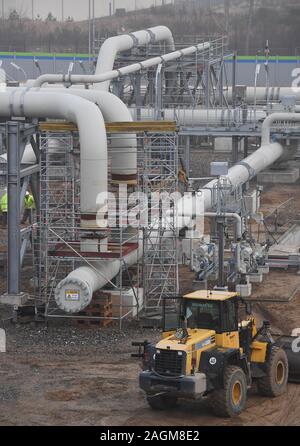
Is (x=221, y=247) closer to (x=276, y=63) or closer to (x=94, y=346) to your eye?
(x=94, y=346)

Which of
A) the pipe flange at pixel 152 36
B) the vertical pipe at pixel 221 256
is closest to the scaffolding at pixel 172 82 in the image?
the pipe flange at pixel 152 36

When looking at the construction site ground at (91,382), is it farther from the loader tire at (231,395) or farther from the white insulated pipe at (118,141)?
the white insulated pipe at (118,141)

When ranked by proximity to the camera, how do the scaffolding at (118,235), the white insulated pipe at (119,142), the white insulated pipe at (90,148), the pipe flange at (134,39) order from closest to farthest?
the white insulated pipe at (90,148), the scaffolding at (118,235), the white insulated pipe at (119,142), the pipe flange at (134,39)

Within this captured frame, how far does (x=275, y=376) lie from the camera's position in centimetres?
1773

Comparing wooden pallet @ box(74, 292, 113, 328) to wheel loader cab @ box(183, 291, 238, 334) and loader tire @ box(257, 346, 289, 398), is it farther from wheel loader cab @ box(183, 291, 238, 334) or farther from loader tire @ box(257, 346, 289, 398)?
wheel loader cab @ box(183, 291, 238, 334)

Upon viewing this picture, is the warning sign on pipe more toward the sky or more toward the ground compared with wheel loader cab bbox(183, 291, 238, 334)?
more toward the ground

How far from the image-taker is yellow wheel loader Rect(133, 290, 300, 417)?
16344 mm

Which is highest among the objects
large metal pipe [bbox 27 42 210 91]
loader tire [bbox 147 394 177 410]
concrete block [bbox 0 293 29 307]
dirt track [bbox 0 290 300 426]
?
large metal pipe [bbox 27 42 210 91]

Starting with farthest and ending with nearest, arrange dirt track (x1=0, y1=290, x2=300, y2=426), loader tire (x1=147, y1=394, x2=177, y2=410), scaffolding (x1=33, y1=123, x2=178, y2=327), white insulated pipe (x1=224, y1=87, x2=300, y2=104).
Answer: white insulated pipe (x1=224, y1=87, x2=300, y2=104) < scaffolding (x1=33, y1=123, x2=178, y2=327) < loader tire (x1=147, y1=394, x2=177, y2=410) < dirt track (x1=0, y1=290, x2=300, y2=426)

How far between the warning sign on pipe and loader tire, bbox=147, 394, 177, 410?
5270 millimetres

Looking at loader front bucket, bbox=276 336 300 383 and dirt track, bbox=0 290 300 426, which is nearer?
dirt track, bbox=0 290 300 426

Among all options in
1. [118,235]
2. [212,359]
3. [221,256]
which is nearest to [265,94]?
[221,256]

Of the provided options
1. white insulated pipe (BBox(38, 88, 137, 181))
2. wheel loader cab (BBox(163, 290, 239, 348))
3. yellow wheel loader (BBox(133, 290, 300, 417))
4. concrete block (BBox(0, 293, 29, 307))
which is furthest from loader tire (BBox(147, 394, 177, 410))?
white insulated pipe (BBox(38, 88, 137, 181))

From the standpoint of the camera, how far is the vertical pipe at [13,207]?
2360 cm
